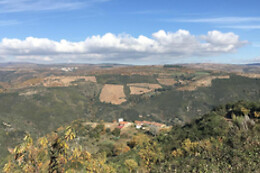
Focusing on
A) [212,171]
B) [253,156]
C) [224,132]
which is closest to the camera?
[212,171]

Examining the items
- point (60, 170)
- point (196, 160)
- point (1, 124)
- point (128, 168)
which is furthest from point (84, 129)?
point (1, 124)

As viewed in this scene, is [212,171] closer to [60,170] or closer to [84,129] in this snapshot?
[60,170]

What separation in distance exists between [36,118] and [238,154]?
20446cm

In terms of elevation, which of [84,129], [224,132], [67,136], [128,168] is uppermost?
[67,136]

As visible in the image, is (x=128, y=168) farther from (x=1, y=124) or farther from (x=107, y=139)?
(x=1, y=124)

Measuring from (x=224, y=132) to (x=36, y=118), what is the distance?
197m

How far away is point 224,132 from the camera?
3272 cm

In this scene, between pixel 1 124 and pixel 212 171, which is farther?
pixel 1 124

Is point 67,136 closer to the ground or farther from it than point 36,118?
farther from it

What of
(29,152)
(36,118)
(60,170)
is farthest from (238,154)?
(36,118)

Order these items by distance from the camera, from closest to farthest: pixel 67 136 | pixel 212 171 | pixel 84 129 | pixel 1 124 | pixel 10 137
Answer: pixel 67 136
pixel 212 171
pixel 84 129
pixel 10 137
pixel 1 124

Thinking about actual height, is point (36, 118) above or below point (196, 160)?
below

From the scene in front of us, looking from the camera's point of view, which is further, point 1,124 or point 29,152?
point 1,124

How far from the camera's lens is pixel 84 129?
92500mm
